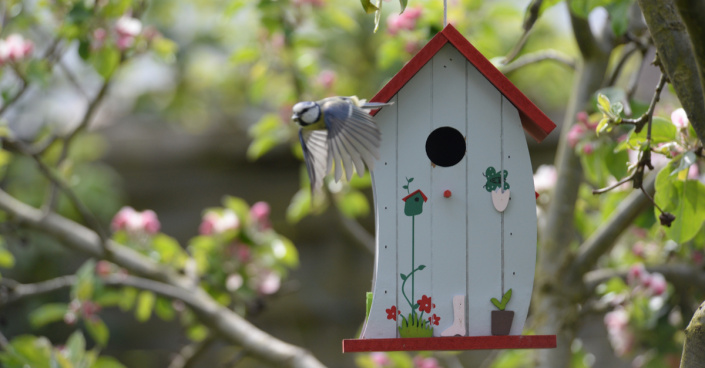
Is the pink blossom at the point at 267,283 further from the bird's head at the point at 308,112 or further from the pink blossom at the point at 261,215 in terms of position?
the bird's head at the point at 308,112

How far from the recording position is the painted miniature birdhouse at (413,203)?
1.11 m

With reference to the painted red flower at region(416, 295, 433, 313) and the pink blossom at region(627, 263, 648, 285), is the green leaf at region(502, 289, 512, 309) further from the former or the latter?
the pink blossom at region(627, 263, 648, 285)

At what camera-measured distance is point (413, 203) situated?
43.9 inches

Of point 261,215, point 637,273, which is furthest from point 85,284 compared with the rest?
point 637,273

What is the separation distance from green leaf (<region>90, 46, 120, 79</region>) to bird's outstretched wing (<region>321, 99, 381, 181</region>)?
1.14 meters

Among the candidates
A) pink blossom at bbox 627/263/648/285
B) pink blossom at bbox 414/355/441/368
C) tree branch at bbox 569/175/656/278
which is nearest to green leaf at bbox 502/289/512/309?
tree branch at bbox 569/175/656/278

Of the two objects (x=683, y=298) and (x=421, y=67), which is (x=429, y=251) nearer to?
(x=421, y=67)

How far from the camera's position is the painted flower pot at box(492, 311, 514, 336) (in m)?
1.09

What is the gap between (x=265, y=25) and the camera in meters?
2.14

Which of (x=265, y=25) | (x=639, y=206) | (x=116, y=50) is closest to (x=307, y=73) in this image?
(x=265, y=25)

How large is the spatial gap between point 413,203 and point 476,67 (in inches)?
9.1

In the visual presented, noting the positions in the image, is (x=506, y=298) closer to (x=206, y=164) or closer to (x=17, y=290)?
(x=17, y=290)

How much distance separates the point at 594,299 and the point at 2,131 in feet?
5.67

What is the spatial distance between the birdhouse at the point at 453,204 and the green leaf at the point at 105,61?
1.09 metres
